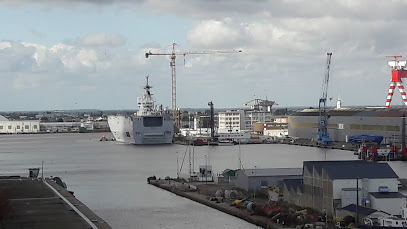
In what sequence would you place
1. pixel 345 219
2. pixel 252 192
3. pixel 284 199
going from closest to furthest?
pixel 345 219
pixel 284 199
pixel 252 192

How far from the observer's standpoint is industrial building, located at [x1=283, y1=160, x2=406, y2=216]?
1449 centimetres

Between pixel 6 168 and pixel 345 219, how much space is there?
20.0m

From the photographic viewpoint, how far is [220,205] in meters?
17.7

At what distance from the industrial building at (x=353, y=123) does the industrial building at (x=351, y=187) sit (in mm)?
23650

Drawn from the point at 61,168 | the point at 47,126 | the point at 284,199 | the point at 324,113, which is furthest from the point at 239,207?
the point at 47,126

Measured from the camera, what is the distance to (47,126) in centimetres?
9200

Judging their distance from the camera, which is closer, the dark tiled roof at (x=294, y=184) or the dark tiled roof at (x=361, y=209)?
the dark tiled roof at (x=361, y=209)

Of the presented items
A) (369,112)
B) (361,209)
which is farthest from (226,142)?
(361,209)

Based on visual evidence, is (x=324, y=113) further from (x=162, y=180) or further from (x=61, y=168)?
(x=162, y=180)

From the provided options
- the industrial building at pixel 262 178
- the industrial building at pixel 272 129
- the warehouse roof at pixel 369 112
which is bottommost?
the industrial building at pixel 262 178

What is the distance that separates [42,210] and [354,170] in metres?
5.77

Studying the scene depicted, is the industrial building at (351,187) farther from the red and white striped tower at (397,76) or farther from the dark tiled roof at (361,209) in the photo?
the red and white striped tower at (397,76)

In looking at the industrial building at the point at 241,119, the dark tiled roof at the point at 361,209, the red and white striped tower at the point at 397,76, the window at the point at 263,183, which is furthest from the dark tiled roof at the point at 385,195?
the industrial building at the point at 241,119

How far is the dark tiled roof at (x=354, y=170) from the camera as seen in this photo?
1487 cm
